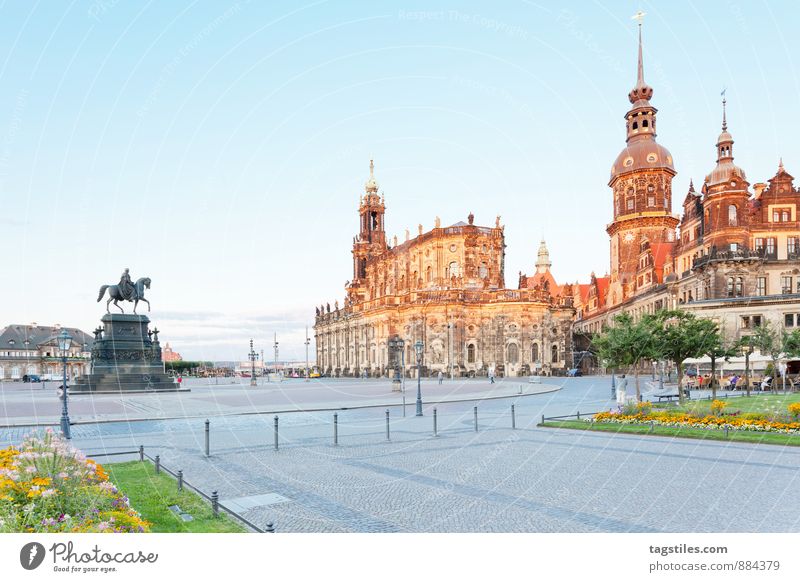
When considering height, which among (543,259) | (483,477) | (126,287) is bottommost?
(483,477)

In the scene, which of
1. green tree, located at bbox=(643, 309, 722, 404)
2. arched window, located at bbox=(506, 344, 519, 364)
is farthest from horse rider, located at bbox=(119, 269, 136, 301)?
arched window, located at bbox=(506, 344, 519, 364)

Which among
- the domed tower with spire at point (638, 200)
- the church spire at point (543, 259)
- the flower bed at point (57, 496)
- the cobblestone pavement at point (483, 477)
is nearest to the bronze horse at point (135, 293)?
the cobblestone pavement at point (483, 477)

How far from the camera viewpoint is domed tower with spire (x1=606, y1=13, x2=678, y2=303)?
→ 95000 mm

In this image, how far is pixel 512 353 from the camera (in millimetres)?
89000

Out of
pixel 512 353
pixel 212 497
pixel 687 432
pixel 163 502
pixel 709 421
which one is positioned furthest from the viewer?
pixel 512 353

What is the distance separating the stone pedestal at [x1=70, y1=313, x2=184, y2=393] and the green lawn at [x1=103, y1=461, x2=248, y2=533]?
1416 inches

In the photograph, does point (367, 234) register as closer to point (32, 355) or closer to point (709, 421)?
point (32, 355)

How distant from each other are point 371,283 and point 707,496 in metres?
112

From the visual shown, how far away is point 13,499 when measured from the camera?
6.91 metres

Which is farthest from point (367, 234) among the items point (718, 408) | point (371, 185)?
point (718, 408)

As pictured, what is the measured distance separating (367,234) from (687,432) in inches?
4501

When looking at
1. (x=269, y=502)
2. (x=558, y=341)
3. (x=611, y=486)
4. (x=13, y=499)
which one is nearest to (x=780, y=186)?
(x=558, y=341)
